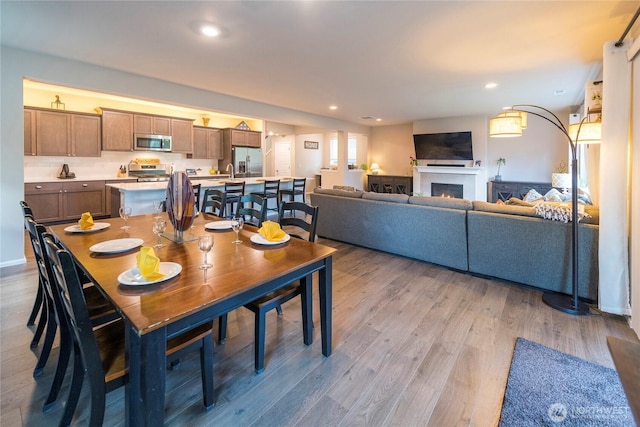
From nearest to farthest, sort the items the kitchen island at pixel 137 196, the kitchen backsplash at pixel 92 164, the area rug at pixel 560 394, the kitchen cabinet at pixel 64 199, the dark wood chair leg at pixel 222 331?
the area rug at pixel 560 394
the dark wood chair leg at pixel 222 331
the kitchen island at pixel 137 196
the kitchen cabinet at pixel 64 199
the kitchen backsplash at pixel 92 164

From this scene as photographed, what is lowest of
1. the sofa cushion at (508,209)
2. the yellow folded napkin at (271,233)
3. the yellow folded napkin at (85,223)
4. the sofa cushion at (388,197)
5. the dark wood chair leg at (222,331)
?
the dark wood chair leg at (222,331)

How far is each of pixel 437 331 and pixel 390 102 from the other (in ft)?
15.8

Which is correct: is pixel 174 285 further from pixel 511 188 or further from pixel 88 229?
pixel 511 188

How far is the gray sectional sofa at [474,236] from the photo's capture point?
9.42 ft

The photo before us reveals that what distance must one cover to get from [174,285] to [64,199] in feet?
19.4

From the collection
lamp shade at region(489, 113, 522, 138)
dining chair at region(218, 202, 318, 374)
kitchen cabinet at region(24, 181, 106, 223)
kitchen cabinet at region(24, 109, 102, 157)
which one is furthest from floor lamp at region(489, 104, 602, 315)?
kitchen cabinet at region(24, 109, 102, 157)

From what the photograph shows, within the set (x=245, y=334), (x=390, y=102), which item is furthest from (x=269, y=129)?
(x=245, y=334)

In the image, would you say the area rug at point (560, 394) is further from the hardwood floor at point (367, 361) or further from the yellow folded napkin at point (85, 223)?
the yellow folded napkin at point (85, 223)

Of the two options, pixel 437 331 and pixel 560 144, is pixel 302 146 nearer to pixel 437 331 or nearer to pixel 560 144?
pixel 560 144

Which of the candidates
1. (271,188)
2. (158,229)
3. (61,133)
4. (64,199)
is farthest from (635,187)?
(61,133)

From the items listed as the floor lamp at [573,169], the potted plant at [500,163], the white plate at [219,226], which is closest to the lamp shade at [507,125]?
the floor lamp at [573,169]

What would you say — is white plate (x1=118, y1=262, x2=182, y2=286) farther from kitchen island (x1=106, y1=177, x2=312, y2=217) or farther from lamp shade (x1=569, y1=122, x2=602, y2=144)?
lamp shade (x1=569, y1=122, x2=602, y2=144)

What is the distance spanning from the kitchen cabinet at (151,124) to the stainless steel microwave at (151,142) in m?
0.11

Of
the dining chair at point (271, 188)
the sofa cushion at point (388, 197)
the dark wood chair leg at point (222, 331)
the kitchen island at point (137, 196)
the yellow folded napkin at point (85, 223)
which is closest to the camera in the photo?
the dark wood chair leg at point (222, 331)
